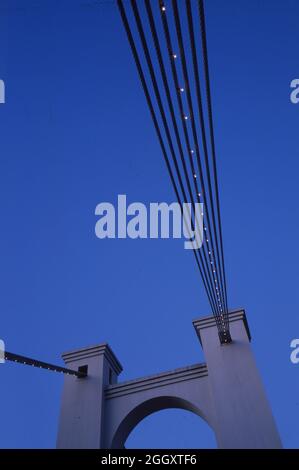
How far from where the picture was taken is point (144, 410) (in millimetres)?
11203

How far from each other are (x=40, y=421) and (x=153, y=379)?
124226 mm

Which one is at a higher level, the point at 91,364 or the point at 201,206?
the point at 201,206

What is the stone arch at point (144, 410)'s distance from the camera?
35.0 ft

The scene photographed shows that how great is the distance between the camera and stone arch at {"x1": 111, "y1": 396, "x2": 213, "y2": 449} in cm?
1066

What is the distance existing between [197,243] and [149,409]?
236 inches

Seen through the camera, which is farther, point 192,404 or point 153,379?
point 153,379

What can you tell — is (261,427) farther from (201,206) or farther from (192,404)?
(201,206)
